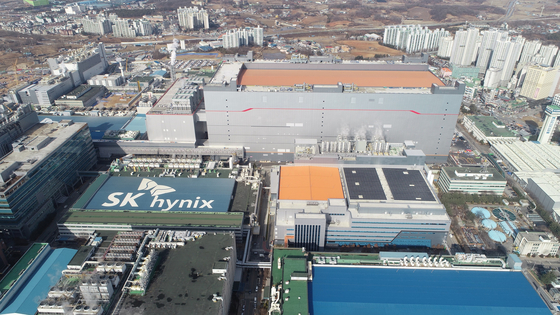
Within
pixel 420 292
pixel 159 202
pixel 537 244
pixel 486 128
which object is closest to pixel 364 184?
pixel 420 292

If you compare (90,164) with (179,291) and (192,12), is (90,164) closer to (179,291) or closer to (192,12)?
(179,291)

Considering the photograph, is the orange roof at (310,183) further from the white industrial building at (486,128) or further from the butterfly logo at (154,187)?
the white industrial building at (486,128)

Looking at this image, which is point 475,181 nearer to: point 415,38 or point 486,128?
point 486,128

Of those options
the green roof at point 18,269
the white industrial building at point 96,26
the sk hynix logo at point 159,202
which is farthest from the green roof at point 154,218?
the white industrial building at point 96,26

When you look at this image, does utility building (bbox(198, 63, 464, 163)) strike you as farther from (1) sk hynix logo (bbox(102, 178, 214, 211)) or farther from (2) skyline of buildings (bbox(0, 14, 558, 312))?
(1) sk hynix logo (bbox(102, 178, 214, 211))

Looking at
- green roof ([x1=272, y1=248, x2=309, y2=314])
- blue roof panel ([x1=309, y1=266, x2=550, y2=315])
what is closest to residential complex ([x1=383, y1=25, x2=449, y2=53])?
blue roof panel ([x1=309, y1=266, x2=550, y2=315])
